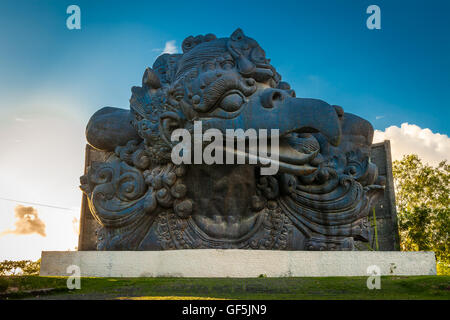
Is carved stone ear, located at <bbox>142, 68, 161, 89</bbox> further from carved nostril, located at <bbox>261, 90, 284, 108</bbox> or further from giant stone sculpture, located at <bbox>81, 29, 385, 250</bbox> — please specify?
carved nostril, located at <bbox>261, 90, 284, 108</bbox>

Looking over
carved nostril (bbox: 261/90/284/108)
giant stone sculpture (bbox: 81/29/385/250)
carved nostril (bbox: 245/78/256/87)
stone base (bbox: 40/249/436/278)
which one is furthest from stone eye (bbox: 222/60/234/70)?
stone base (bbox: 40/249/436/278)

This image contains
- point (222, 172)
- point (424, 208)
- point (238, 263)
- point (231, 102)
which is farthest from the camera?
point (424, 208)

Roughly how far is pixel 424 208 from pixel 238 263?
12.7 m

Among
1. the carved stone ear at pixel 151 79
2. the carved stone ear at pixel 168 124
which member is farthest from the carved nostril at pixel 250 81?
the carved stone ear at pixel 151 79

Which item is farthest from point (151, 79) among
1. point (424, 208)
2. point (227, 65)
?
point (424, 208)

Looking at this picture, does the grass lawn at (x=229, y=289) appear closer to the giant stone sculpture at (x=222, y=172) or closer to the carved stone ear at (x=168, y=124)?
the giant stone sculpture at (x=222, y=172)

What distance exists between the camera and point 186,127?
6.86m

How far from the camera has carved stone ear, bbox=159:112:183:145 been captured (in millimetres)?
6941

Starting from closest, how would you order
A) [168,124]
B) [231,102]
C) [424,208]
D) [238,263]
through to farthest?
[238,263], [231,102], [168,124], [424,208]

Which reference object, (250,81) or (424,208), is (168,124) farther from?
(424,208)

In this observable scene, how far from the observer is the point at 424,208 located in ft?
54.3

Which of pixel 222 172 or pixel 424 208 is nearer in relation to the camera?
pixel 222 172
